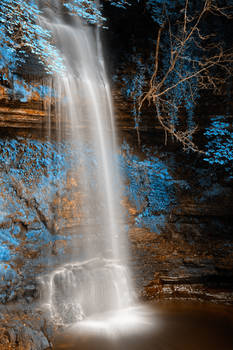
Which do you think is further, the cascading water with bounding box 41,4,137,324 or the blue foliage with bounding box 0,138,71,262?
the blue foliage with bounding box 0,138,71,262

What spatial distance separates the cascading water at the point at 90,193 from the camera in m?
4.84

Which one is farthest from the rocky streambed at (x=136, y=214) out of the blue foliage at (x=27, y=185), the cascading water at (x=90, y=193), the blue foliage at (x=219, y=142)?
the blue foliage at (x=219, y=142)

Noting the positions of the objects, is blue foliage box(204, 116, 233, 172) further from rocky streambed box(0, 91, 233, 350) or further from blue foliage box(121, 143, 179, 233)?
blue foliage box(121, 143, 179, 233)

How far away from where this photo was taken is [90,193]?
237 inches

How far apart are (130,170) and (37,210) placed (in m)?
2.57

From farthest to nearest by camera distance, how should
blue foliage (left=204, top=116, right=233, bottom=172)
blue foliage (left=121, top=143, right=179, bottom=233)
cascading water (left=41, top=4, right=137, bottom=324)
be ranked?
blue foliage (left=204, top=116, right=233, bottom=172) → blue foliage (left=121, top=143, right=179, bottom=233) → cascading water (left=41, top=4, right=137, bottom=324)

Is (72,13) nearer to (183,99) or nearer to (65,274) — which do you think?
(183,99)

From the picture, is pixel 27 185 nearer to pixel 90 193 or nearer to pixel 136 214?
pixel 90 193

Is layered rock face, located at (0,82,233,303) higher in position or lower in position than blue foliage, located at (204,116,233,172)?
lower

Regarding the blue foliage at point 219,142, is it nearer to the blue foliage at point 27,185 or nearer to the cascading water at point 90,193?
the cascading water at point 90,193

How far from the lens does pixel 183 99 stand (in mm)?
7461

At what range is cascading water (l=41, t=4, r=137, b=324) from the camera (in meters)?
4.84

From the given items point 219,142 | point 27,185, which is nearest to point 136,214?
point 27,185

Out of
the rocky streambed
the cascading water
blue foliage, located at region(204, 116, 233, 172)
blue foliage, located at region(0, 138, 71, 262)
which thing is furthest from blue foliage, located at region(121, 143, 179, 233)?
blue foliage, located at region(0, 138, 71, 262)
